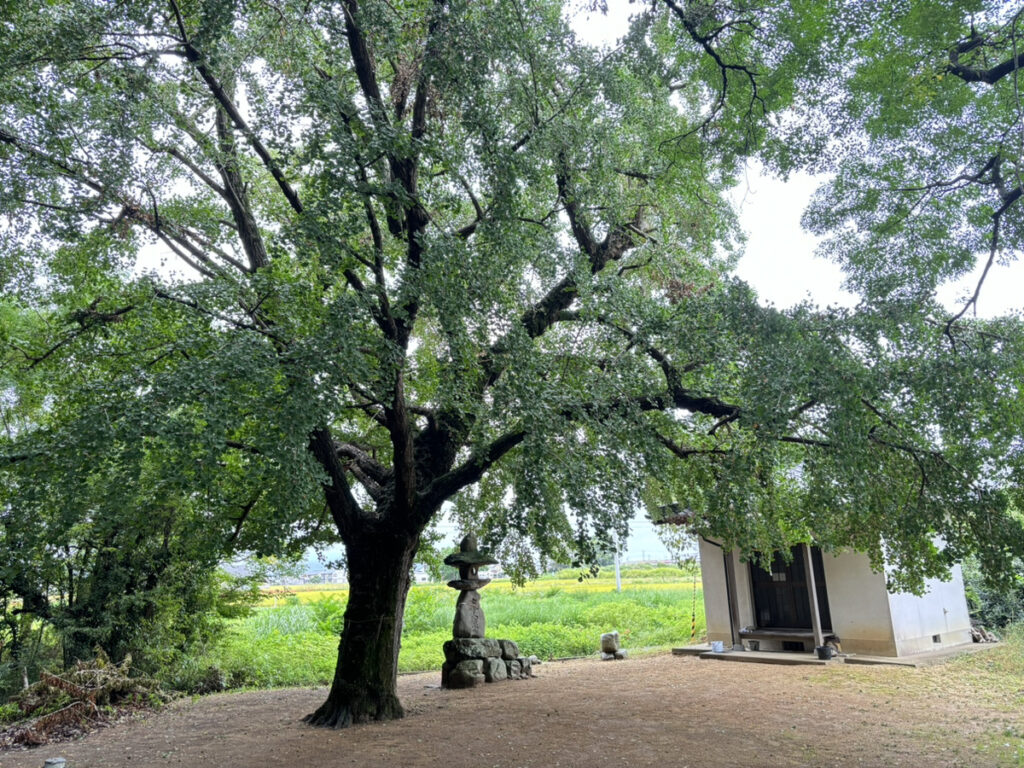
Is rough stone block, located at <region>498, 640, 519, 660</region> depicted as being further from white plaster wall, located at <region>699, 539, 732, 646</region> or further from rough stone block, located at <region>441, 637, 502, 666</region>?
white plaster wall, located at <region>699, 539, 732, 646</region>

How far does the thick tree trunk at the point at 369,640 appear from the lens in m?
7.66

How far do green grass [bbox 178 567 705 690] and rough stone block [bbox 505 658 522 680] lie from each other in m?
1.30

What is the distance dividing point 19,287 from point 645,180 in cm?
760

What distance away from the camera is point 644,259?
8898 mm

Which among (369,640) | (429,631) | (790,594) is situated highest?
(790,594)

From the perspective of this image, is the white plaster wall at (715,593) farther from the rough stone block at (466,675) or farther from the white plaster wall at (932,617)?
the rough stone block at (466,675)

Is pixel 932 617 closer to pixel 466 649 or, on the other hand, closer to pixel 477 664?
pixel 477 664

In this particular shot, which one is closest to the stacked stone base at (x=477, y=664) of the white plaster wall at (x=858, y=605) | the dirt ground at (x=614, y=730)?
the dirt ground at (x=614, y=730)

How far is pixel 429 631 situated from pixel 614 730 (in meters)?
13.5

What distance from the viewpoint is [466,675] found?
33.4 feet

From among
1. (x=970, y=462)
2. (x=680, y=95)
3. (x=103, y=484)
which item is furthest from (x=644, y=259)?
(x=103, y=484)

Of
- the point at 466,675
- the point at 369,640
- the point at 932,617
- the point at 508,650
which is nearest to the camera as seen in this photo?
the point at 369,640

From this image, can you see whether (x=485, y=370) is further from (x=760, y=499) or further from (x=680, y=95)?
(x=680, y=95)

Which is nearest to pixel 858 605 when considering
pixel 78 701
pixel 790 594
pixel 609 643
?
pixel 790 594
